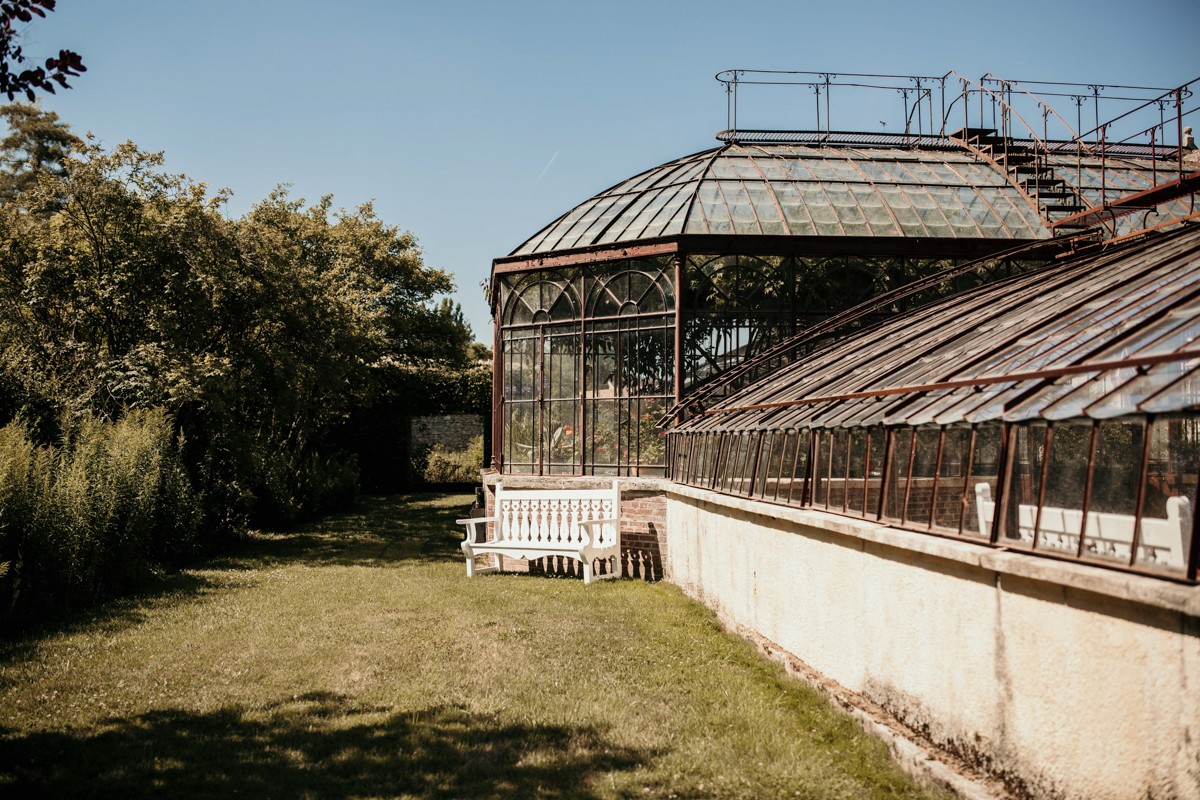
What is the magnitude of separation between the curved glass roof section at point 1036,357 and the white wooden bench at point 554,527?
2.80 m

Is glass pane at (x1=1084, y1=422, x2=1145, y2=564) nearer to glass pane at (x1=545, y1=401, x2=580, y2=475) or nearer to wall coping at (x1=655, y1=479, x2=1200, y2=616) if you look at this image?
wall coping at (x1=655, y1=479, x2=1200, y2=616)

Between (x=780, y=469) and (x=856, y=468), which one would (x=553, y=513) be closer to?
(x=780, y=469)

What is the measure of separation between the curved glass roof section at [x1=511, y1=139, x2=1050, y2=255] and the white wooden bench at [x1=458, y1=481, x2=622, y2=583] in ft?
11.9

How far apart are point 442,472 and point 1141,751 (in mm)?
27300

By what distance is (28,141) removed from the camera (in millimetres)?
33375

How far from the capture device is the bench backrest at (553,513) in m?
12.2

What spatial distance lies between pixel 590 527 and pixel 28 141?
3156 cm

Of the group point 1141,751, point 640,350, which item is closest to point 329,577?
point 640,350

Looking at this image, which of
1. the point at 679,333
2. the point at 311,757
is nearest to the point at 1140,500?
the point at 311,757

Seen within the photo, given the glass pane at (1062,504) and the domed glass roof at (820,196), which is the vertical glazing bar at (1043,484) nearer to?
the glass pane at (1062,504)

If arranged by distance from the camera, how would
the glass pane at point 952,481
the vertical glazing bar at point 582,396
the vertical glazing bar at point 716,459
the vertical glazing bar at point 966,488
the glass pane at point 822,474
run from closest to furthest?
the vertical glazing bar at point 966,488, the glass pane at point 952,481, the glass pane at point 822,474, the vertical glazing bar at point 716,459, the vertical glazing bar at point 582,396

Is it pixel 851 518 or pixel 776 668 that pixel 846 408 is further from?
pixel 776 668

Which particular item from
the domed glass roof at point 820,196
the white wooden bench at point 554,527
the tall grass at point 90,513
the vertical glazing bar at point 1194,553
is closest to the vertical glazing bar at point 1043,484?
the vertical glazing bar at point 1194,553

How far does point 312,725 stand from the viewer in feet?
19.3
